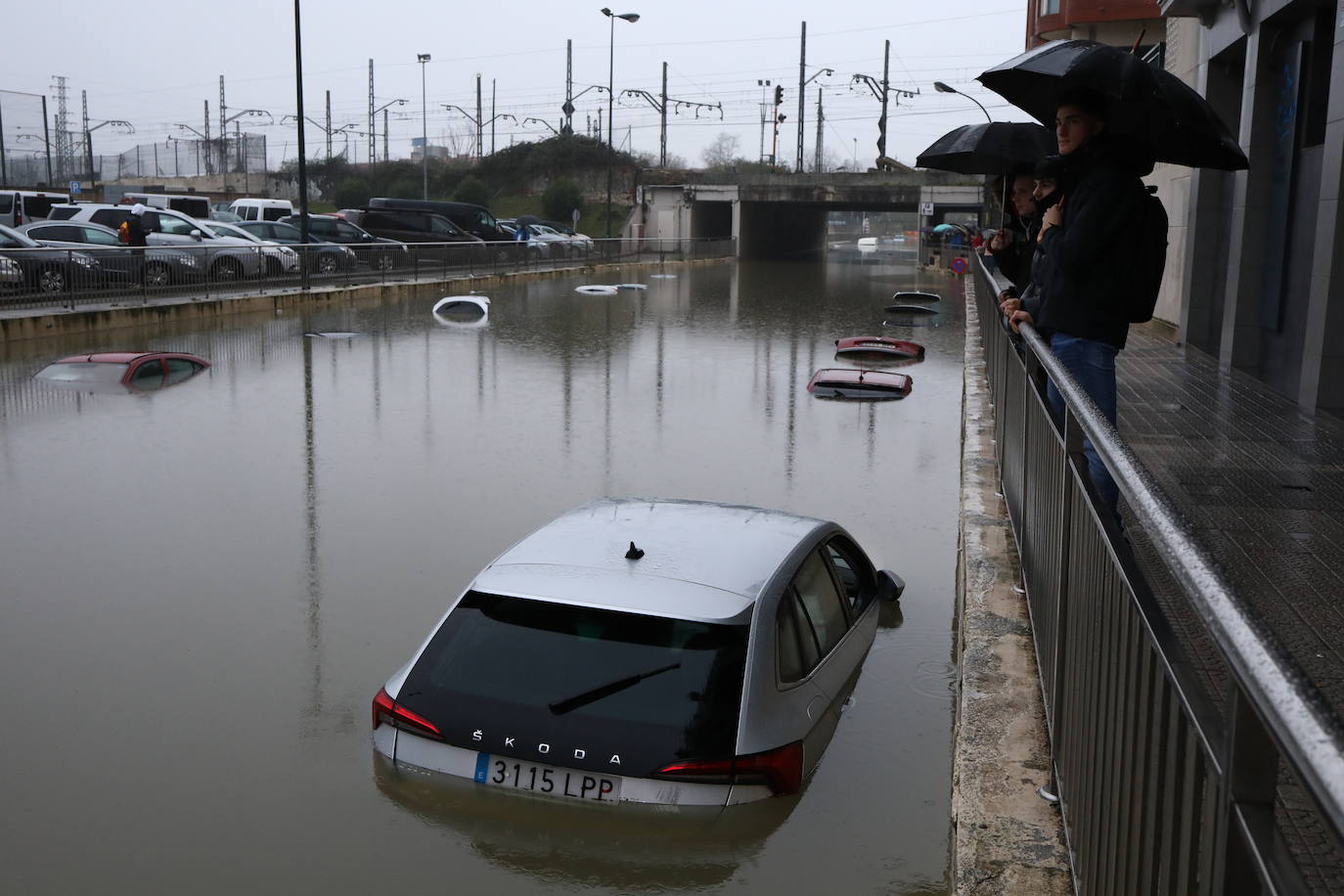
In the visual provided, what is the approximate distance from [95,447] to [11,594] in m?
5.24

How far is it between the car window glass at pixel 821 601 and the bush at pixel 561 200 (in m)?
83.3

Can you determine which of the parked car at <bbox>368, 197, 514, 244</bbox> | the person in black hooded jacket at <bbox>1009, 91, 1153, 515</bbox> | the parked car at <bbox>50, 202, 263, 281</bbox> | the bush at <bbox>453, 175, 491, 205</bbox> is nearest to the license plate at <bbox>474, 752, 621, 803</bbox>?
the person in black hooded jacket at <bbox>1009, 91, 1153, 515</bbox>

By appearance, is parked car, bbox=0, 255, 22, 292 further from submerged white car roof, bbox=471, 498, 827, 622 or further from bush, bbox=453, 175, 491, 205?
bush, bbox=453, 175, 491, 205

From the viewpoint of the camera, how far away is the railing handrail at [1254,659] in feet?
4.11

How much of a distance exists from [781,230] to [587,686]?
83272 millimetres

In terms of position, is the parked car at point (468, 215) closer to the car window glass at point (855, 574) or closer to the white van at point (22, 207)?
the white van at point (22, 207)

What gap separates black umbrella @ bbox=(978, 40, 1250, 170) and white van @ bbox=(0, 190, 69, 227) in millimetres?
38580

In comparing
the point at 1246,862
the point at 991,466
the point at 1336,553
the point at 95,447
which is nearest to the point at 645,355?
the point at 95,447

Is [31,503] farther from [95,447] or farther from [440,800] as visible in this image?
[440,800]

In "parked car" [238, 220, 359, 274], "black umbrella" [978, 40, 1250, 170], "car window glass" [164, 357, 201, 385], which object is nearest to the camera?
"black umbrella" [978, 40, 1250, 170]

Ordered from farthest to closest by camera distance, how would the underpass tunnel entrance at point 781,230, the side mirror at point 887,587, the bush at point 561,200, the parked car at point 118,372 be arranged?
the bush at point 561,200
the underpass tunnel entrance at point 781,230
the parked car at point 118,372
the side mirror at point 887,587

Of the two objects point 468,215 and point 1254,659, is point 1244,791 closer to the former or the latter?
point 1254,659

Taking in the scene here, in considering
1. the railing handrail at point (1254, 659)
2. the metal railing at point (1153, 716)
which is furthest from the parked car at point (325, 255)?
the railing handrail at point (1254, 659)

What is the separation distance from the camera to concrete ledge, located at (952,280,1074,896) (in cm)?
388
